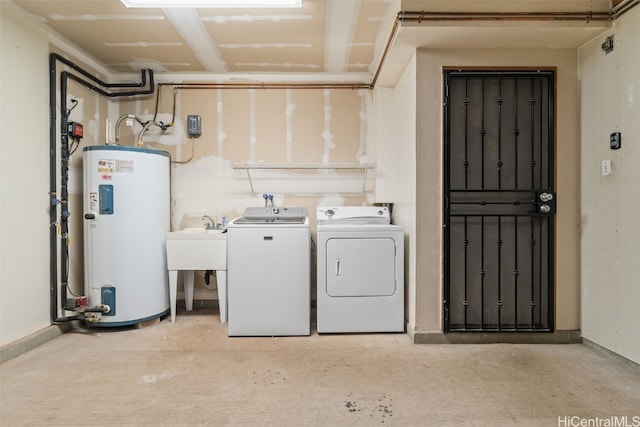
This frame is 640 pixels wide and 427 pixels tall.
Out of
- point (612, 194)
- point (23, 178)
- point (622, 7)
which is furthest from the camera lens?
point (23, 178)

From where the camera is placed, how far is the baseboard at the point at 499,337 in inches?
98.5

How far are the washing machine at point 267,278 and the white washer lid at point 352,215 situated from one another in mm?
425

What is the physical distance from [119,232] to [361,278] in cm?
194

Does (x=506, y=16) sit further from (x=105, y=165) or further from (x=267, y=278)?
(x=105, y=165)

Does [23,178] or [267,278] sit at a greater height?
[23,178]

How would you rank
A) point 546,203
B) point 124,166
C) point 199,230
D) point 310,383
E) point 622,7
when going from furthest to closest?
point 199,230
point 124,166
point 546,203
point 622,7
point 310,383

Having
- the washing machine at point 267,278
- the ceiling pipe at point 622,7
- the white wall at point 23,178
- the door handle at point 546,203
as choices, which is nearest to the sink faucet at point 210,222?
the washing machine at point 267,278

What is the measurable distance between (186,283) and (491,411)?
2.70m

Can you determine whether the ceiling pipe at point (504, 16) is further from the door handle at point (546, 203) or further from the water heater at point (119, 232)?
the water heater at point (119, 232)

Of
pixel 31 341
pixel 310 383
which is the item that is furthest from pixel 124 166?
pixel 310 383

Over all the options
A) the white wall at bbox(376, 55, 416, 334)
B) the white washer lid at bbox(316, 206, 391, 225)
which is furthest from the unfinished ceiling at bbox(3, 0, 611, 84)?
the white washer lid at bbox(316, 206, 391, 225)

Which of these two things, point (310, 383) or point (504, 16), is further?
point (504, 16)

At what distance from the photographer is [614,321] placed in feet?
7.28

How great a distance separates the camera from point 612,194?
2234mm
